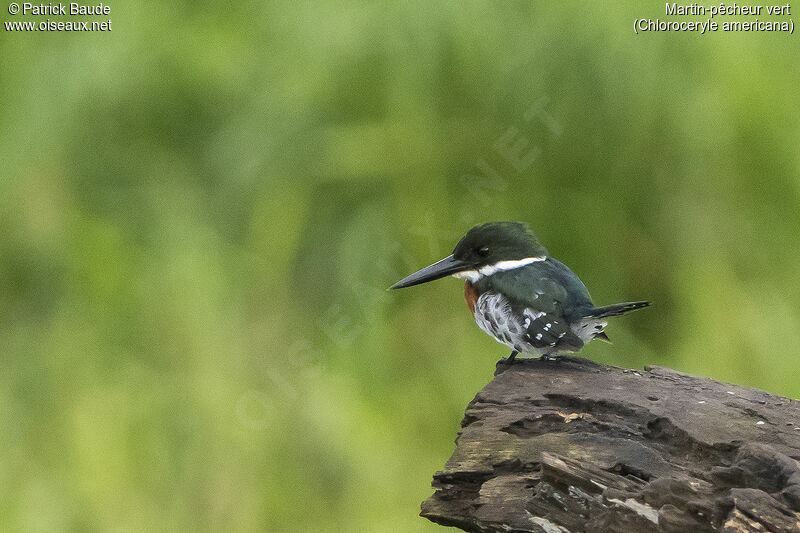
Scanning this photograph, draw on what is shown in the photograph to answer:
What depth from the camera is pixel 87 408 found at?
1.97 m

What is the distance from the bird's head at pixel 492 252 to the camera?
1518 mm

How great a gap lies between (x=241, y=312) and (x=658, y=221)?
91 cm

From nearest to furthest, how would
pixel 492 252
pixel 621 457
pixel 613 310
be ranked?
pixel 621 457 < pixel 613 310 < pixel 492 252

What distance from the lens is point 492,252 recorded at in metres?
1.52

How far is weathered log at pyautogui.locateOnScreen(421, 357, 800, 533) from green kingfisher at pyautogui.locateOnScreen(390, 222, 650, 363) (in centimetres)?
6

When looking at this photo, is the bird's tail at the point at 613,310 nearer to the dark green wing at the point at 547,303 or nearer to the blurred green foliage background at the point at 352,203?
the dark green wing at the point at 547,303

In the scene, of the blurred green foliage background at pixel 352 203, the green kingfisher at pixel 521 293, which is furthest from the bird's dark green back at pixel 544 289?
the blurred green foliage background at pixel 352 203

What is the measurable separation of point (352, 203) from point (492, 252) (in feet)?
1.85

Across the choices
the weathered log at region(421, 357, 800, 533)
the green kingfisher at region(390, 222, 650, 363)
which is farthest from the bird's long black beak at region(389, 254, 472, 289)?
the weathered log at region(421, 357, 800, 533)

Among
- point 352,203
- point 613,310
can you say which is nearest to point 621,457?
point 613,310

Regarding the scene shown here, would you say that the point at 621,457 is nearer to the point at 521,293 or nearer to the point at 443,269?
the point at 521,293

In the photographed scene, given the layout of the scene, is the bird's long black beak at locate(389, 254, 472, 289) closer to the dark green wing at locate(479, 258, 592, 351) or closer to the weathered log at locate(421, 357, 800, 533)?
the dark green wing at locate(479, 258, 592, 351)

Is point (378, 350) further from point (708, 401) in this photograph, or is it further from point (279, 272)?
point (708, 401)

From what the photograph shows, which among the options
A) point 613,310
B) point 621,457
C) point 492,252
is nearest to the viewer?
point 621,457
